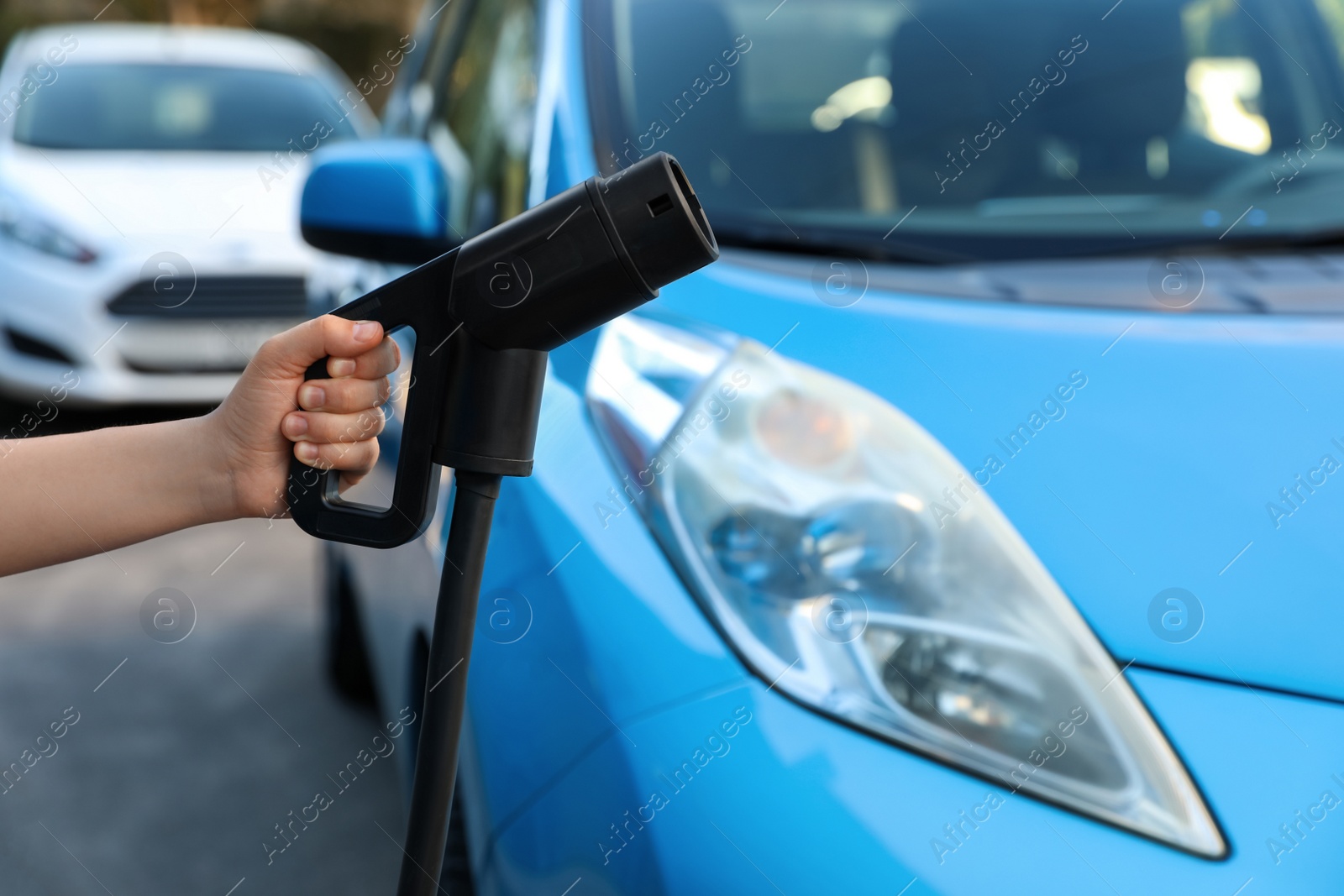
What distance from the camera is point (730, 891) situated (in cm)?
95

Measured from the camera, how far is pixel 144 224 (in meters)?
4.75

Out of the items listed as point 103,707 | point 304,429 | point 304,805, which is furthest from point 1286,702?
point 103,707

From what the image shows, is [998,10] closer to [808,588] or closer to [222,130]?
[808,588]

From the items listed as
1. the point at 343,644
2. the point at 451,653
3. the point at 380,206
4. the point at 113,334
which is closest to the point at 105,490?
the point at 451,653

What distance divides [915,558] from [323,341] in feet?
1.86

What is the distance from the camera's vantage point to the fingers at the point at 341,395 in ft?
2.94

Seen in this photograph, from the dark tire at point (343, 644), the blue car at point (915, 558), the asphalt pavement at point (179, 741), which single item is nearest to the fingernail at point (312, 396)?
the blue car at point (915, 558)

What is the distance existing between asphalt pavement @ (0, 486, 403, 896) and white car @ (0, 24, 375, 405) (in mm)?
1219

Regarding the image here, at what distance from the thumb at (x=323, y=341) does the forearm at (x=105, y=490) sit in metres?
0.16

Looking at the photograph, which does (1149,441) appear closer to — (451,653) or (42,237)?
(451,653)

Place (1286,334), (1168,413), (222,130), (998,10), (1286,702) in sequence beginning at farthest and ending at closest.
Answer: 1. (222,130)
2. (998,10)
3. (1286,334)
4. (1168,413)
5. (1286,702)

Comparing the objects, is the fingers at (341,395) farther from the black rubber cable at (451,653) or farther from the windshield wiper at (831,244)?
the windshield wiper at (831,244)

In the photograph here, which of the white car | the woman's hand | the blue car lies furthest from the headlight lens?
the woman's hand

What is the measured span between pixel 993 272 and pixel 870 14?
755mm
